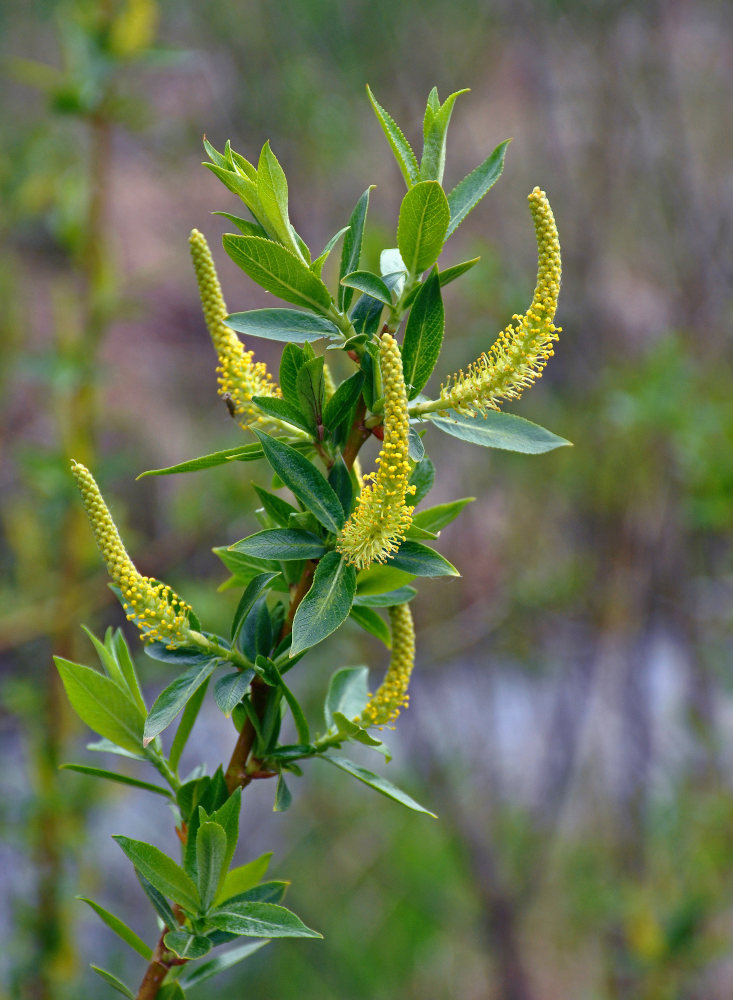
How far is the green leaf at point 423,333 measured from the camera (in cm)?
38

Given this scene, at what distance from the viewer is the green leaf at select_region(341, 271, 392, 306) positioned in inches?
14.3

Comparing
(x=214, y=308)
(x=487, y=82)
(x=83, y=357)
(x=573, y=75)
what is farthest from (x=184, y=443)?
(x=214, y=308)

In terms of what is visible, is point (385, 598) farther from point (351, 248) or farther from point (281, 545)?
point (351, 248)

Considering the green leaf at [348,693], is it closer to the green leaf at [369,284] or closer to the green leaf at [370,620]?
the green leaf at [370,620]

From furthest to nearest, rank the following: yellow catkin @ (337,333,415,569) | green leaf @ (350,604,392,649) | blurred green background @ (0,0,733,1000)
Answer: blurred green background @ (0,0,733,1000) → green leaf @ (350,604,392,649) → yellow catkin @ (337,333,415,569)

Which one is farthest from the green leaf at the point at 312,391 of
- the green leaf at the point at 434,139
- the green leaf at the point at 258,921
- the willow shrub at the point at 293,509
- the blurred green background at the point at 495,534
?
the blurred green background at the point at 495,534

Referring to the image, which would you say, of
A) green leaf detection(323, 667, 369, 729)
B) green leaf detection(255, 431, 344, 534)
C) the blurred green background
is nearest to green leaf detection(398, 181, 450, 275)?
green leaf detection(255, 431, 344, 534)

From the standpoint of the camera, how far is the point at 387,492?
0.34 m

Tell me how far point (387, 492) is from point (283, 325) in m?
0.09

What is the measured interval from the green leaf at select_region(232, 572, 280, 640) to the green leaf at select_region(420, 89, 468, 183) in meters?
0.20

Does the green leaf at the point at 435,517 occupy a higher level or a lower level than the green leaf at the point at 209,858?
higher

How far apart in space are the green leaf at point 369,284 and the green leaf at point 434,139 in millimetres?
55

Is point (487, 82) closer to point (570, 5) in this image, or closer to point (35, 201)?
point (570, 5)

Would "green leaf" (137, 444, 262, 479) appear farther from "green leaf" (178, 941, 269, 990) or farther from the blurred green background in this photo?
the blurred green background
